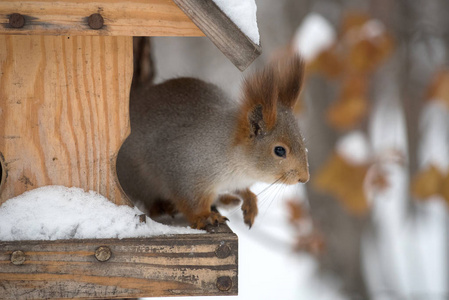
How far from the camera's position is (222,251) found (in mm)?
1721

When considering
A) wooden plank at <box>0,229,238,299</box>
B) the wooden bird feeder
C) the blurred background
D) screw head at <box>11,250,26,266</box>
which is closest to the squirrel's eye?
the wooden bird feeder

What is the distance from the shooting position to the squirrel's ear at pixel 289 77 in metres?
2.18

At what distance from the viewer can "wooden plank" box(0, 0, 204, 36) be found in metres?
1.54

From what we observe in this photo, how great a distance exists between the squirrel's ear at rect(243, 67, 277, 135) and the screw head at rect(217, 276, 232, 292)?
68 cm

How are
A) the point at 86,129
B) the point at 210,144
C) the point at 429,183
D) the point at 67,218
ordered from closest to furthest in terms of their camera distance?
1. the point at 67,218
2. the point at 86,129
3. the point at 210,144
4. the point at 429,183

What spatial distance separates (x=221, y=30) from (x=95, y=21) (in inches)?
13.2

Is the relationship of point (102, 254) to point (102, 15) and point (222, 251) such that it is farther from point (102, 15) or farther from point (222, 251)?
point (102, 15)

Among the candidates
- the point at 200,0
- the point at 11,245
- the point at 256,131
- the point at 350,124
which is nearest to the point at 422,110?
the point at 350,124

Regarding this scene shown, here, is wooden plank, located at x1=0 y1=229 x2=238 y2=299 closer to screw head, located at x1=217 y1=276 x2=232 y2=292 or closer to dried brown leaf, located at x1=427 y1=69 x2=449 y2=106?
screw head, located at x1=217 y1=276 x2=232 y2=292

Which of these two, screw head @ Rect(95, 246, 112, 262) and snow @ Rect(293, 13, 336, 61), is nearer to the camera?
screw head @ Rect(95, 246, 112, 262)

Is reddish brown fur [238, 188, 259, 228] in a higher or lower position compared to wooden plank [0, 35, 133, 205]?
lower

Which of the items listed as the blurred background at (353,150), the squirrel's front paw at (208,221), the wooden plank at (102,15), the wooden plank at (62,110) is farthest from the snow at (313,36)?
the wooden plank at (102,15)

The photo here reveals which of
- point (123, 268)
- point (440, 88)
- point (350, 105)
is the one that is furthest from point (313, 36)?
point (123, 268)

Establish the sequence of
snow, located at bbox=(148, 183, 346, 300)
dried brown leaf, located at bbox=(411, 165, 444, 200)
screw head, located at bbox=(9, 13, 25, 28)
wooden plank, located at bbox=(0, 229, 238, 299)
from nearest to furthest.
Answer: screw head, located at bbox=(9, 13, 25, 28), wooden plank, located at bbox=(0, 229, 238, 299), dried brown leaf, located at bbox=(411, 165, 444, 200), snow, located at bbox=(148, 183, 346, 300)
